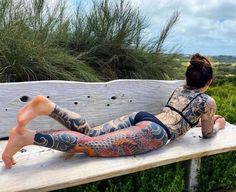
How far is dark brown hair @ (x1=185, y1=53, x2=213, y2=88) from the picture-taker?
3277 mm

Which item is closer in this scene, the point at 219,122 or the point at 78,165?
the point at 78,165

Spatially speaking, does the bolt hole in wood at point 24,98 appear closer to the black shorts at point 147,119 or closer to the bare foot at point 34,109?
the bare foot at point 34,109

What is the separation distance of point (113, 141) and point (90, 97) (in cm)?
72

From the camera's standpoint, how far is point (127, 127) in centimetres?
313

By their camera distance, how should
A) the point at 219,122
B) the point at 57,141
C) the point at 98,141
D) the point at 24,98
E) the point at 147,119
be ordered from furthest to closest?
the point at 219,122 < the point at 24,98 < the point at 147,119 < the point at 98,141 < the point at 57,141

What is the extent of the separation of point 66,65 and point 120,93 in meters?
0.85

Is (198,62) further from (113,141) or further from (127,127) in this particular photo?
(113,141)

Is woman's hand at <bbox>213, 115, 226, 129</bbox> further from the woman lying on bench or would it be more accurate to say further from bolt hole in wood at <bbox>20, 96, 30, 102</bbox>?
bolt hole in wood at <bbox>20, 96, 30, 102</bbox>

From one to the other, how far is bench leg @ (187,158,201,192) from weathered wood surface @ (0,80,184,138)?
752 millimetres

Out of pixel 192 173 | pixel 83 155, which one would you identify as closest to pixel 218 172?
pixel 192 173

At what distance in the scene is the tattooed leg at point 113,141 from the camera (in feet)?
8.97

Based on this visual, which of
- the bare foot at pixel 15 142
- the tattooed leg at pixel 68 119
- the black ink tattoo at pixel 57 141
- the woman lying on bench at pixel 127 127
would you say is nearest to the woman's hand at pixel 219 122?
the woman lying on bench at pixel 127 127

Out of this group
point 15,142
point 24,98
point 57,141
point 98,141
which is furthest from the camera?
point 24,98

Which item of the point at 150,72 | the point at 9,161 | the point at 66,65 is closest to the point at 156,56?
the point at 150,72
